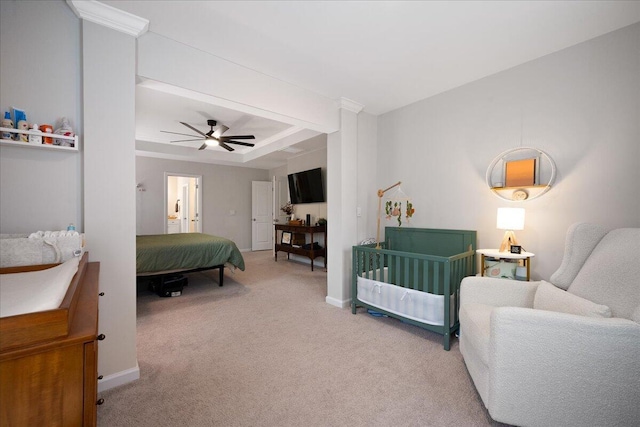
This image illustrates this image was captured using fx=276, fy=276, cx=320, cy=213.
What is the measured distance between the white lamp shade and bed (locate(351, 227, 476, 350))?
1.43 feet

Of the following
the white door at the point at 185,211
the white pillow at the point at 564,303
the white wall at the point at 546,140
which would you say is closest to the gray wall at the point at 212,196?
the white door at the point at 185,211

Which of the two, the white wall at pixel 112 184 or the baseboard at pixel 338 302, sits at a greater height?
the white wall at pixel 112 184

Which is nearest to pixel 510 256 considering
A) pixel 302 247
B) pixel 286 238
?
pixel 302 247

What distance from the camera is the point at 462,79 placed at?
8.99ft

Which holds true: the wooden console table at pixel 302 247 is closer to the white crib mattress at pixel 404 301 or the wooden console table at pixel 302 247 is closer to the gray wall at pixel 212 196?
the gray wall at pixel 212 196

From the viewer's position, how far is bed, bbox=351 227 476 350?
2.35 metres

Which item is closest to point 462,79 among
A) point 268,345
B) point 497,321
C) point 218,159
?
point 497,321

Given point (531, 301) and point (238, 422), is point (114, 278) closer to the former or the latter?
point (238, 422)

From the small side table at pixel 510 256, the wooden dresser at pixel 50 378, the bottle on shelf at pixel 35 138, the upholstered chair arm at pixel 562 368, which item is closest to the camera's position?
the wooden dresser at pixel 50 378

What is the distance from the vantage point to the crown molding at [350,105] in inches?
125

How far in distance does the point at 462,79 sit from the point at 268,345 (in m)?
3.09

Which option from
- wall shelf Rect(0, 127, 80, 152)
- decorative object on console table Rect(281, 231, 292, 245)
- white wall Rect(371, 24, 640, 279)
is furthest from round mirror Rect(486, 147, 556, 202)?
decorative object on console table Rect(281, 231, 292, 245)

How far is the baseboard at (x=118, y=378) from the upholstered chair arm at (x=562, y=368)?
214cm

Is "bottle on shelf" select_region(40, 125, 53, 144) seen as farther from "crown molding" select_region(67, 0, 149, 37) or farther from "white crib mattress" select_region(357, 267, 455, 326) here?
"white crib mattress" select_region(357, 267, 455, 326)
